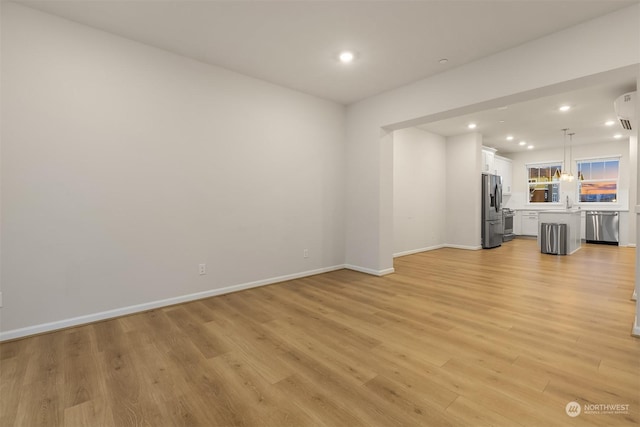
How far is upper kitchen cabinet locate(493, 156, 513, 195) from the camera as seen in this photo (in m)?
8.88

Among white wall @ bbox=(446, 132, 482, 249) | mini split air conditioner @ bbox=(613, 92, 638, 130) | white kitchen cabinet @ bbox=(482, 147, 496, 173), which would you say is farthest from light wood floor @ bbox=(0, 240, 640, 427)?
white kitchen cabinet @ bbox=(482, 147, 496, 173)

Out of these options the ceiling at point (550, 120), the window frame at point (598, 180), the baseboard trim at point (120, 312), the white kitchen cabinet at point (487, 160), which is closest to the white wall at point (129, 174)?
the baseboard trim at point (120, 312)

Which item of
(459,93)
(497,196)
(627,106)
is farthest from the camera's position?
(497,196)

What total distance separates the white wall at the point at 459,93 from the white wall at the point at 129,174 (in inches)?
41.8

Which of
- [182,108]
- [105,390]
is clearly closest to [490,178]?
[182,108]

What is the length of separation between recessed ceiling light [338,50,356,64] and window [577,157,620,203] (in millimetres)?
8419

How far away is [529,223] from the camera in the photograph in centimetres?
940

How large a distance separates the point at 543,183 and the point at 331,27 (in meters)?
9.63

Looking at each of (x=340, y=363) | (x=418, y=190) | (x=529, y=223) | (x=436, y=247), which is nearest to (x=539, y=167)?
(x=529, y=223)

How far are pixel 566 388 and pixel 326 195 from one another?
11.7 ft

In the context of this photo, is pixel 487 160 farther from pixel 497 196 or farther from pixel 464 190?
pixel 464 190

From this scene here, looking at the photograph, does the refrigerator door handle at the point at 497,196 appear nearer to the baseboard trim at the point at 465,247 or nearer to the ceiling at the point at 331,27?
the baseboard trim at the point at 465,247

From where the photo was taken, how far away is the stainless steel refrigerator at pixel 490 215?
713cm

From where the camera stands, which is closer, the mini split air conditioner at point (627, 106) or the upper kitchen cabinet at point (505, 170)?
the mini split air conditioner at point (627, 106)
